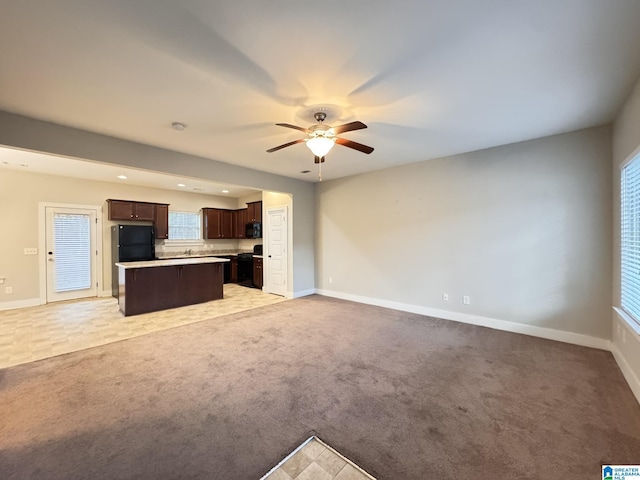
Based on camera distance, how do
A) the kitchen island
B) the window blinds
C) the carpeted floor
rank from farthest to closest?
the window blinds → the kitchen island → the carpeted floor

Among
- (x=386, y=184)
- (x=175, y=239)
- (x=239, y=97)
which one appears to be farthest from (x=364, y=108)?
(x=175, y=239)

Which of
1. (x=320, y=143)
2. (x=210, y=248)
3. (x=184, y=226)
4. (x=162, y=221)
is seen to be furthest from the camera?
(x=210, y=248)

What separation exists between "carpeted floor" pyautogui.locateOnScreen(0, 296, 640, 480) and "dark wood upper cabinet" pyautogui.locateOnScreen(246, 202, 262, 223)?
447cm

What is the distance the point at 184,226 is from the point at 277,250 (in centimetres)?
336

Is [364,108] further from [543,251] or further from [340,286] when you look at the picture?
[340,286]

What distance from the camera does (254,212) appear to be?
7734 millimetres

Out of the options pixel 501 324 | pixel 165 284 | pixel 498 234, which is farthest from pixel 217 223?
pixel 501 324

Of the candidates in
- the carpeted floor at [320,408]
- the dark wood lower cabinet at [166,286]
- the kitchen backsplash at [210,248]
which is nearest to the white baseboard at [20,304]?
the dark wood lower cabinet at [166,286]

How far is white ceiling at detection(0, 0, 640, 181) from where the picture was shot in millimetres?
1601

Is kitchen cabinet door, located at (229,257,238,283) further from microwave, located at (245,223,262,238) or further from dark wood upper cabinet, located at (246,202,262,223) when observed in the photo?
dark wood upper cabinet, located at (246,202,262,223)

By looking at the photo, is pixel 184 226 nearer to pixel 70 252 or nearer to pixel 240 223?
→ pixel 240 223

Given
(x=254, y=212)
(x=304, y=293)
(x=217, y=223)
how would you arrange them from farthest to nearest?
(x=217, y=223) < (x=254, y=212) < (x=304, y=293)

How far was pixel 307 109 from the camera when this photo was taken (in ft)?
9.04

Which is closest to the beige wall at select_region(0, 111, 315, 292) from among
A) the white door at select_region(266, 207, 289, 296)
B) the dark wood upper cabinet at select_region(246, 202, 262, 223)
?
the white door at select_region(266, 207, 289, 296)
